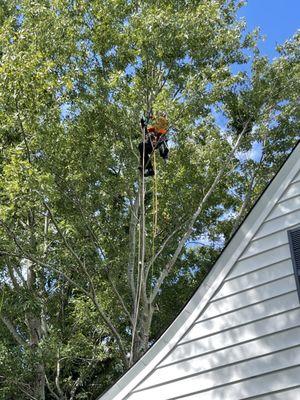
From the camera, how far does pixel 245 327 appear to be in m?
4.16

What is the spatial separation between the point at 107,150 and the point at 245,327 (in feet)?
22.9

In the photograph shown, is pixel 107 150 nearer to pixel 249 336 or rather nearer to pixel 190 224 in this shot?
pixel 190 224

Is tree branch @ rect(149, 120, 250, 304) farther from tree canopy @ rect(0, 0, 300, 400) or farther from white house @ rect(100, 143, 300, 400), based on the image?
white house @ rect(100, 143, 300, 400)

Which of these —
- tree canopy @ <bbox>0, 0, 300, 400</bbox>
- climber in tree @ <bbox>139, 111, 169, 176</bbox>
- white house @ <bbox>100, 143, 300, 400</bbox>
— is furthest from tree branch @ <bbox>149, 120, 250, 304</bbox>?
white house @ <bbox>100, 143, 300, 400</bbox>

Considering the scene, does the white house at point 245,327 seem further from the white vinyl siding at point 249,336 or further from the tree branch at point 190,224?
the tree branch at point 190,224

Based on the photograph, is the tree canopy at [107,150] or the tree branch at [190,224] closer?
the tree canopy at [107,150]

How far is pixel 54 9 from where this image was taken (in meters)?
11.2

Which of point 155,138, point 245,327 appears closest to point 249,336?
point 245,327

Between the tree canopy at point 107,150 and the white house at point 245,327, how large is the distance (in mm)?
4145

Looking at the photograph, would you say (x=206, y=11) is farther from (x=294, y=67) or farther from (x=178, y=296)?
(x=178, y=296)

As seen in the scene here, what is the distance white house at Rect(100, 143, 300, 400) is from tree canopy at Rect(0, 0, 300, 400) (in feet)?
13.6

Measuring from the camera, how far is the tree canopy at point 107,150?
916 cm

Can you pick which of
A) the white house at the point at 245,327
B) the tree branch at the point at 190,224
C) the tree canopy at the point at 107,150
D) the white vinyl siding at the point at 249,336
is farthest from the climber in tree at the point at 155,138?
the white vinyl siding at the point at 249,336

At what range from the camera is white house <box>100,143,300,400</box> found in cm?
391
